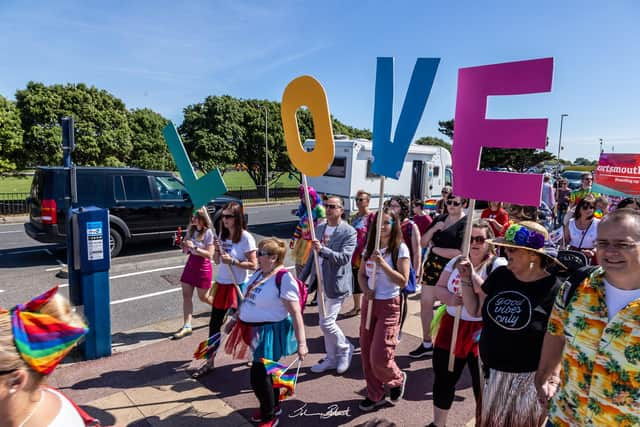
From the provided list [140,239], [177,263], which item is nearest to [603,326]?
[177,263]

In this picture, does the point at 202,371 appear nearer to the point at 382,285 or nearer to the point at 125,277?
the point at 382,285

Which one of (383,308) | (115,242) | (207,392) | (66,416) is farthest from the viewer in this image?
(115,242)

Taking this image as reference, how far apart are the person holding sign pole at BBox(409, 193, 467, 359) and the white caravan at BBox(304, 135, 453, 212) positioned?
840 centimetres

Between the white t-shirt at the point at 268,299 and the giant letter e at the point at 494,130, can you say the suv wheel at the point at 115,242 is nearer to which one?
the white t-shirt at the point at 268,299

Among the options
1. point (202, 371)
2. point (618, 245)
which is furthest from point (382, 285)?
point (202, 371)

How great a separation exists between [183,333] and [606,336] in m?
4.29

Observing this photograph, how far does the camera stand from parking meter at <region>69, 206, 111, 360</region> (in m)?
4.10

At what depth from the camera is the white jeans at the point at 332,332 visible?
3.91 meters

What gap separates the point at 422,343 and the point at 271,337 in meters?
2.18

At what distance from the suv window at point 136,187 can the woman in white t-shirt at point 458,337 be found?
812 centimetres

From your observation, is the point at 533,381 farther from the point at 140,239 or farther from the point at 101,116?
the point at 101,116

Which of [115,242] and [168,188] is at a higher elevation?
[168,188]

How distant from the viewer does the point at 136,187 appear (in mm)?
9219

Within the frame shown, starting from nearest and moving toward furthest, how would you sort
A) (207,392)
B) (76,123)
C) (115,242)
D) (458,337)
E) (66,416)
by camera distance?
(66,416) < (458,337) < (207,392) < (115,242) < (76,123)
